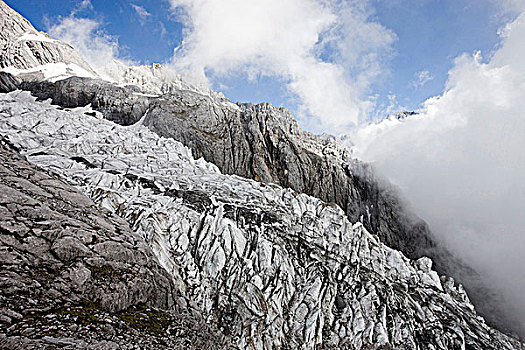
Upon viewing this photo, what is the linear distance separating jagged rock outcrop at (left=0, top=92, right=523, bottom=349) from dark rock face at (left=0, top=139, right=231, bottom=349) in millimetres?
8847

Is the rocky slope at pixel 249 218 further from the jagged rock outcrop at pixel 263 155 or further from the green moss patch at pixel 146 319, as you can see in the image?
the green moss patch at pixel 146 319

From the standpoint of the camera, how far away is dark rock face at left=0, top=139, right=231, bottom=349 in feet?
31.7

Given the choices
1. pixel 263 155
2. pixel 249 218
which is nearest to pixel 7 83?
pixel 263 155

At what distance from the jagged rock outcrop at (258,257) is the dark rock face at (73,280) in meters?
8.85

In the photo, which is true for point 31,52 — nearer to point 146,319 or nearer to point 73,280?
point 73,280

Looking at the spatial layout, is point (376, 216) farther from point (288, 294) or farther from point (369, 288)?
point (288, 294)

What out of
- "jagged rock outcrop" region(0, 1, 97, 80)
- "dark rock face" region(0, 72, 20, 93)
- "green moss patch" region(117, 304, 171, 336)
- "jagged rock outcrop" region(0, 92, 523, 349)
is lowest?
"green moss patch" region(117, 304, 171, 336)

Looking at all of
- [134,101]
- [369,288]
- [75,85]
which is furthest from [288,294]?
[75,85]

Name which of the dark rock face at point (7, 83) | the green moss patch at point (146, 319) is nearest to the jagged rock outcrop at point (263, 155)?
the dark rock face at point (7, 83)

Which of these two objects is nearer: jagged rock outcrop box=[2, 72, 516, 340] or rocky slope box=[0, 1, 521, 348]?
rocky slope box=[0, 1, 521, 348]

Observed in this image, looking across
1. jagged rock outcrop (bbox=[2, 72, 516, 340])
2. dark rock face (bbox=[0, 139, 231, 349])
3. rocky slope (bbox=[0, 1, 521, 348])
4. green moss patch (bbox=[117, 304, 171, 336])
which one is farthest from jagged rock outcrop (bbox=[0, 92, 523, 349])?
jagged rock outcrop (bbox=[2, 72, 516, 340])

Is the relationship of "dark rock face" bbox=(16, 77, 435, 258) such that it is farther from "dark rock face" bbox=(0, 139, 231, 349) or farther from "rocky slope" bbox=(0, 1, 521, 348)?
"dark rock face" bbox=(0, 139, 231, 349)

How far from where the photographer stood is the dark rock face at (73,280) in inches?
381

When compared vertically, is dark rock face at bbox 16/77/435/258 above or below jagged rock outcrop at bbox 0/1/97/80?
below
